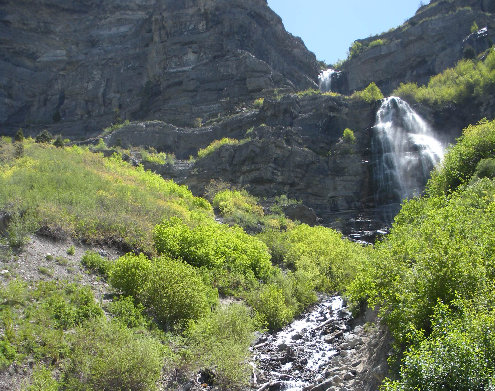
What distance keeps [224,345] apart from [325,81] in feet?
201

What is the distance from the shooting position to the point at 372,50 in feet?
223

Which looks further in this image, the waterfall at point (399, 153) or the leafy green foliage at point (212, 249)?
the waterfall at point (399, 153)

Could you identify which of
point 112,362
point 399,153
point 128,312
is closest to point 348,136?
point 399,153

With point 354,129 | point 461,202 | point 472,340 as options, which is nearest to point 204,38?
point 354,129

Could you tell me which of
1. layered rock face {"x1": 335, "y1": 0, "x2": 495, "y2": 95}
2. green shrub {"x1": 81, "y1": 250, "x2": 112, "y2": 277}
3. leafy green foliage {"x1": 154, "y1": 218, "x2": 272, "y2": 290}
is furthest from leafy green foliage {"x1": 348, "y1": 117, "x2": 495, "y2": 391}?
layered rock face {"x1": 335, "y1": 0, "x2": 495, "y2": 95}

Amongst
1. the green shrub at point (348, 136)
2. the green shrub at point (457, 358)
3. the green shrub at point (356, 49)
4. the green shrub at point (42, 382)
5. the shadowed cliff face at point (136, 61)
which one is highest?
the green shrub at point (356, 49)

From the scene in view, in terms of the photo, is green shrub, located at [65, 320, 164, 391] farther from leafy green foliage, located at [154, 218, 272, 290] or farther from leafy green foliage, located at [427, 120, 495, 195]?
leafy green foliage, located at [427, 120, 495, 195]

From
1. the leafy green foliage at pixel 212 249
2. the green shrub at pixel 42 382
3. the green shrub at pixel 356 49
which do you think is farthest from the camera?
the green shrub at pixel 356 49

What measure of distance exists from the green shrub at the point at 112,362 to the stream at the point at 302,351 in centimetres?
314

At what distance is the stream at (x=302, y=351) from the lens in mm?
13062

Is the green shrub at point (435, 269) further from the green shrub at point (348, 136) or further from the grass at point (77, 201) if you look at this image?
the green shrub at point (348, 136)

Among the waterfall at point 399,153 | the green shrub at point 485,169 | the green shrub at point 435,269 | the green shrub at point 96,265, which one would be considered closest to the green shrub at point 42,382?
the green shrub at point 96,265

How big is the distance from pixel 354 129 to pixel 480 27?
2664cm

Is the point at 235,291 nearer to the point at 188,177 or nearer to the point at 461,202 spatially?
the point at 461,202
